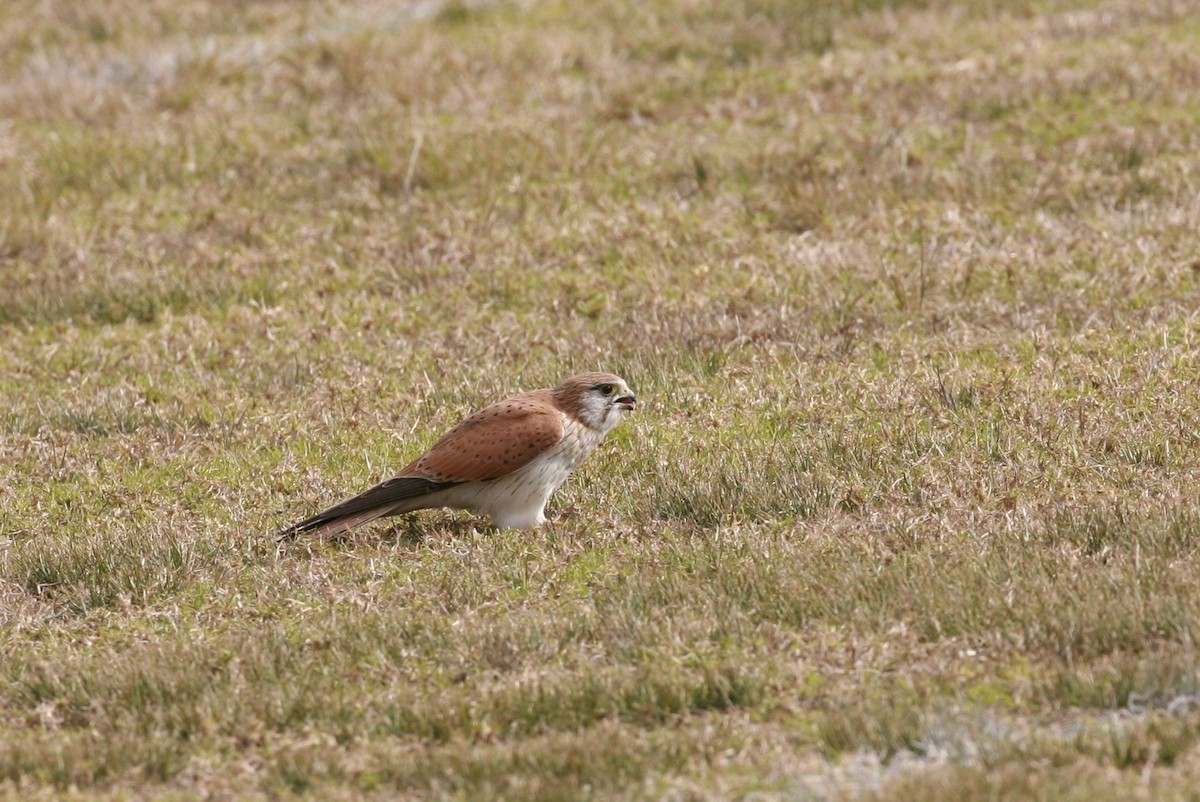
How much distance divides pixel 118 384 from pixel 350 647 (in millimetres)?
4806

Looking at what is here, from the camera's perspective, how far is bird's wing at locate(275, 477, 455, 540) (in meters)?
8.34

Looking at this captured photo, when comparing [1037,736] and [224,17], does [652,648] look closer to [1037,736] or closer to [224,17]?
[1037,736]

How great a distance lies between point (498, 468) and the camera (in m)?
8.38

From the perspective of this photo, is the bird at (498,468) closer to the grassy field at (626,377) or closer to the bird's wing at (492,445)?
the bird's wing at (492,445)

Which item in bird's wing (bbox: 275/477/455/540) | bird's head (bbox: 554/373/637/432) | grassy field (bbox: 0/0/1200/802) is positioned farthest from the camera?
bird's head (bbox: 554/373/637/432)

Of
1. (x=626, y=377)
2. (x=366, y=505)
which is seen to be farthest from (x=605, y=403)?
(x=626, y=377)

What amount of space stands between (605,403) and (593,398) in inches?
2.6

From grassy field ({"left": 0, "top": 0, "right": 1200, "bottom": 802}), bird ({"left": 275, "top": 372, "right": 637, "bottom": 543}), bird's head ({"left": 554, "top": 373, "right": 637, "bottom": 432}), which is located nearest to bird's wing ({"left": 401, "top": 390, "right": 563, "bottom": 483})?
bird ({"left": 275, "top": 372, "right": 637, "bottom": 543})

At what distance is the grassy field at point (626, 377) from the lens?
6301 mm

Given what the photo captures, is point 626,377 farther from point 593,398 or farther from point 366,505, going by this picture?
point 366,505

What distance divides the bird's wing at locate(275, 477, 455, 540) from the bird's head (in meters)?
0.74

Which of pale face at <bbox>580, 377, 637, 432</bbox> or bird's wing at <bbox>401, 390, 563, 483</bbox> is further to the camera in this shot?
pale face at <bbox>580, 377, 637, 432</bbox>

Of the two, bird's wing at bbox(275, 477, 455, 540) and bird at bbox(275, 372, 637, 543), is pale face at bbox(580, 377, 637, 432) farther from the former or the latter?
bird's wing at bbox(275, 477, 455, 540)

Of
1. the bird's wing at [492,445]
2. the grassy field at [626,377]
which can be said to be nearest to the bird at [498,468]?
the bird's wing at [492,445]
